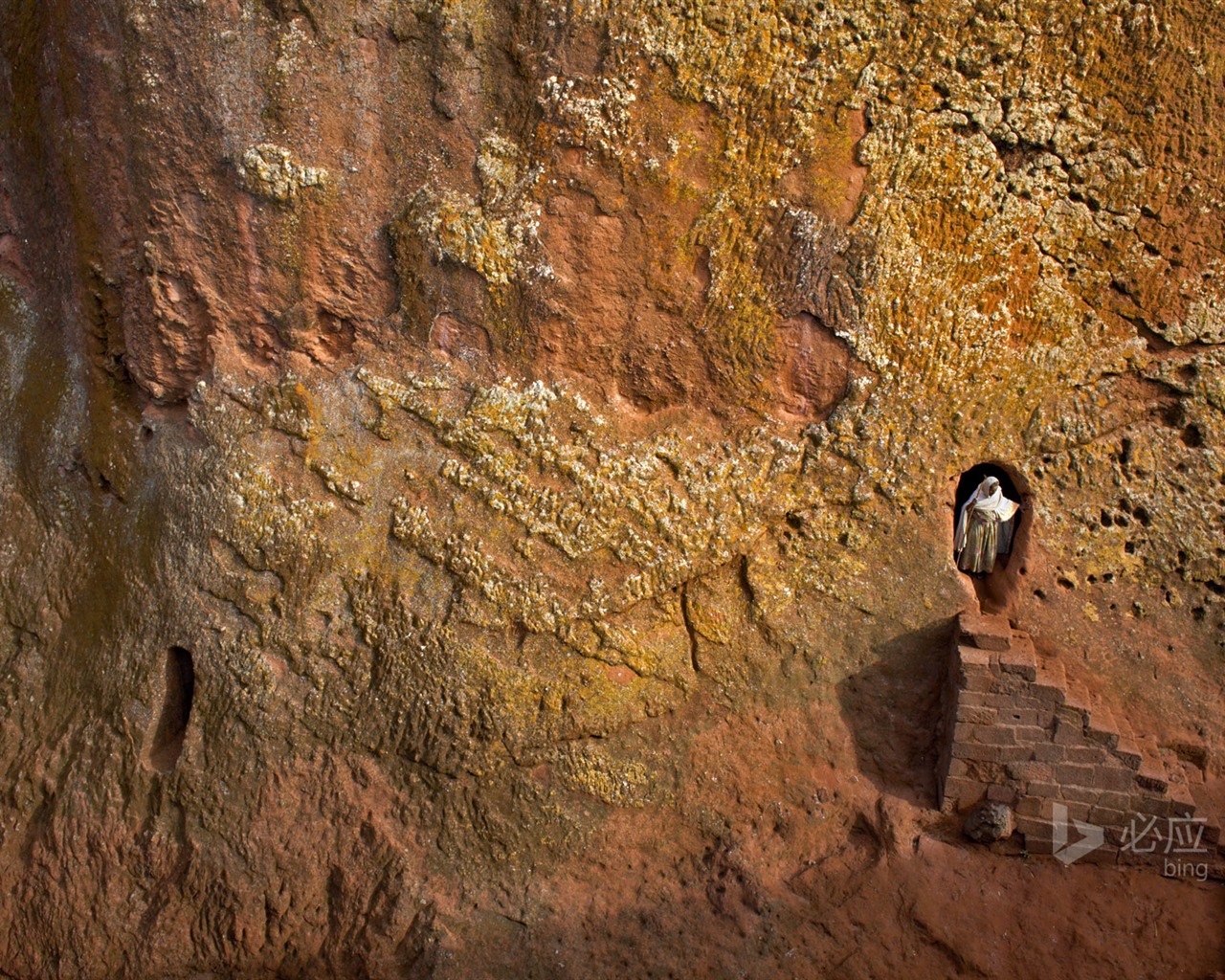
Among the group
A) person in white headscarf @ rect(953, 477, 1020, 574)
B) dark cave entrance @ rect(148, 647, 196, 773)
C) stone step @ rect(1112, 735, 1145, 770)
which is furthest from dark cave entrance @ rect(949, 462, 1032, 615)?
dark cave entrance @ rect(148, 647, 196, 773)

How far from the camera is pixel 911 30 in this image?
407 cm

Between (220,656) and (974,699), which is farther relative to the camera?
(220,656)

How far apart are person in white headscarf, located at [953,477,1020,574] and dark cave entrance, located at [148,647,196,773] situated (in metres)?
3.49

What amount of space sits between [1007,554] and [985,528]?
0.53 ft

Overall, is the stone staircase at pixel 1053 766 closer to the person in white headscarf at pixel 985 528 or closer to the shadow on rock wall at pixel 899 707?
the shadow on rock wall at pixel 899 707

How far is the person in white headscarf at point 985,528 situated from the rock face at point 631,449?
0.11m

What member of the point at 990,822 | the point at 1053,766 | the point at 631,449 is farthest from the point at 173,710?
the point at 1053,766

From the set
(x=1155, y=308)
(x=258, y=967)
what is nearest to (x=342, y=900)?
(x=258, y=967)

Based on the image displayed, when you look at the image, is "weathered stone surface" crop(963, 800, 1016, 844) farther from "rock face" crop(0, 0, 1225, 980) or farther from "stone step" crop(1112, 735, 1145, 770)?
"stone step" crop(1112, 735, 1145, 770)

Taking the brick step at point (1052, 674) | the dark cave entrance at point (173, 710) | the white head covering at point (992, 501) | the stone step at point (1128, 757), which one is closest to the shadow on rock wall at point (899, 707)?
the brick step at point (1052, 674)

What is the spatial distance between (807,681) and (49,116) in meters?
4.17

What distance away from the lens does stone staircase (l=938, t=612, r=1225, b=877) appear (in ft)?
13.4

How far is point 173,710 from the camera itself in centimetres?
492

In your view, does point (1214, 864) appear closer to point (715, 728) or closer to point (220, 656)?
point (715, 728)
